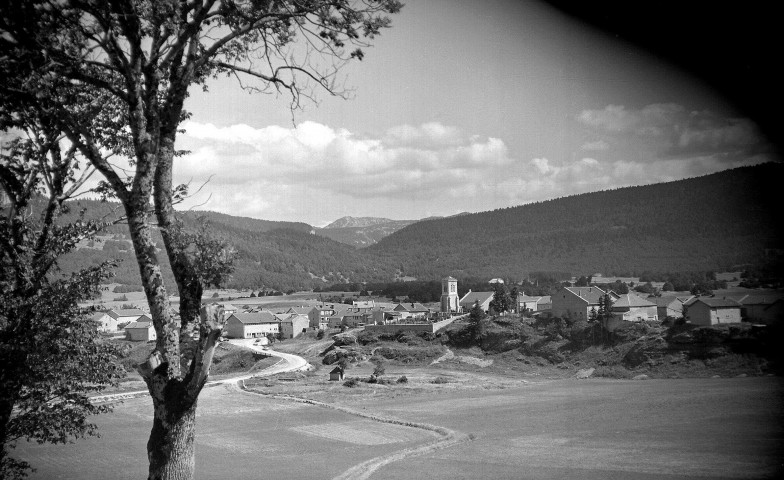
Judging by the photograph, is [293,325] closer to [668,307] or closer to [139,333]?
[139,333]

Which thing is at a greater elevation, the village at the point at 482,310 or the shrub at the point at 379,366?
the village at the point at 482,310

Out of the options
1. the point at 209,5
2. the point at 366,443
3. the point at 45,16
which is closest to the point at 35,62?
the point at 45,16

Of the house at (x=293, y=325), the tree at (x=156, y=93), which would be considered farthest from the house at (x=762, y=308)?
the house at (x=293, y=325)

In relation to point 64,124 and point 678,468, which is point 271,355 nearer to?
point 678,468

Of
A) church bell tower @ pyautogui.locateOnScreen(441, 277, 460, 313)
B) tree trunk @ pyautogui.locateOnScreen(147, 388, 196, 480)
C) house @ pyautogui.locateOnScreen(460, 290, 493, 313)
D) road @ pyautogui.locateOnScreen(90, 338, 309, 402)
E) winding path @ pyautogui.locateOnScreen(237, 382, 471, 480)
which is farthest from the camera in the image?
house @ pyautogui.locateOnScreen(460, 290, 493, 313)

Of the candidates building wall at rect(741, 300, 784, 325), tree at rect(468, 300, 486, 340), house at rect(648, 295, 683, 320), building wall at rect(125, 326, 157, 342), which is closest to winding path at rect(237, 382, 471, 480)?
tree at rect(468, 300, 486, 340)

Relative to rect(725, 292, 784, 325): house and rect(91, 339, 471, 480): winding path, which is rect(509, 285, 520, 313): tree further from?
rect(725, 292, 784, 325): house

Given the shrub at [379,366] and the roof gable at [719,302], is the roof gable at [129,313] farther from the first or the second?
the roof gable at [719,302]
